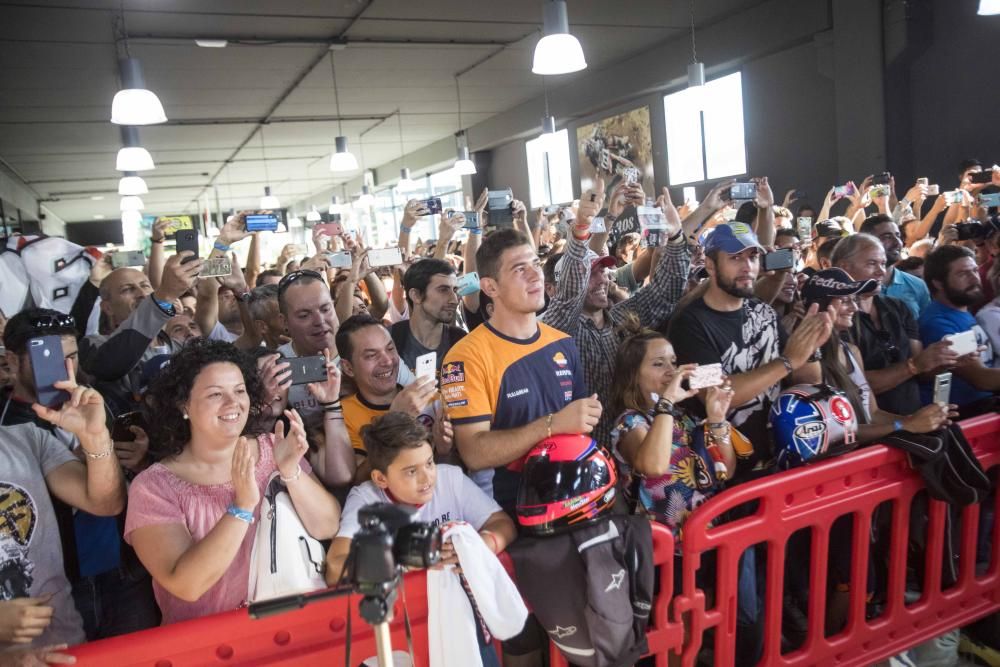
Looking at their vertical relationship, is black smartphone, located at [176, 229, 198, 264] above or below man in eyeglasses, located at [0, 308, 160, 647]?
above

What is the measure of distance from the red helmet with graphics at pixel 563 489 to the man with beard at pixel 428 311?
131 centimetres

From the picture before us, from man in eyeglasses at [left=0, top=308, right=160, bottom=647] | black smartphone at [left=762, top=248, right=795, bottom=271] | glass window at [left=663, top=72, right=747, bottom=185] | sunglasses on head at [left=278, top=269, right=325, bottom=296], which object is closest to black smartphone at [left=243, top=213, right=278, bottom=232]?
sunglasses on head at [left=278, top=269, right=325, bottom=296]

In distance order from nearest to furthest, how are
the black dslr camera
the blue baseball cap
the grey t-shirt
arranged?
the black dslr camera
the grey t-shirt
the blue baseball cap

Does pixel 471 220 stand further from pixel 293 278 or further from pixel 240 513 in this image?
pixel 240 513

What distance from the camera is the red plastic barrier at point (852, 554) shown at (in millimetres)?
1942

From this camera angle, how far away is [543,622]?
171 centimetres

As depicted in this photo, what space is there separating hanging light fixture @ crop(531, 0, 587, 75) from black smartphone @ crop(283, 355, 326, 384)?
107 inches

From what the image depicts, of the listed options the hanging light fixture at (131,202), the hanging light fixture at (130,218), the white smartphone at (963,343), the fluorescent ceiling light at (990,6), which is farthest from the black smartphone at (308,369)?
the hanging light fixture at (130,218)

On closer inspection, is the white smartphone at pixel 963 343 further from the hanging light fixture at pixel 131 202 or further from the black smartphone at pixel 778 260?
the hanging light fixture at pixel 131 202

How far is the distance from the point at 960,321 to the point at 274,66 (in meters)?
7.50

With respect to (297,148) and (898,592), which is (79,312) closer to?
(898,592)

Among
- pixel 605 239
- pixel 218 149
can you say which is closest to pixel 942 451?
pixel 605 239

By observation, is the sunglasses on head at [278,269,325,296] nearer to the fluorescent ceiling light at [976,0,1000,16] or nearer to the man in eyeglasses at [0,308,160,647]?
the man in eyeglasses at [0,308,160,647]

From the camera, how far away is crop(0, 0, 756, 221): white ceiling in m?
6.21
